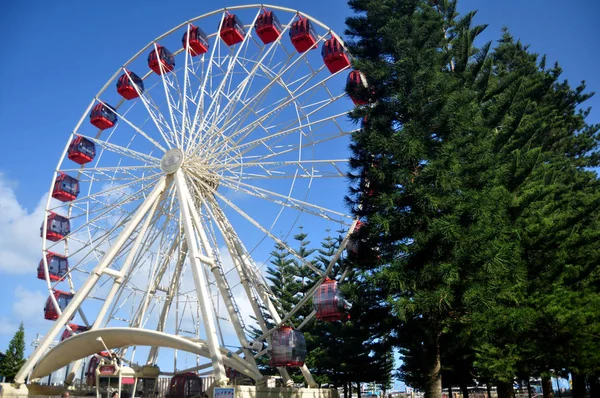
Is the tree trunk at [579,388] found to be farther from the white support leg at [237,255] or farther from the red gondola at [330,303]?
the white support leg at [237,255]

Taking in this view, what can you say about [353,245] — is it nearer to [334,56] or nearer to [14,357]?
[334,56]

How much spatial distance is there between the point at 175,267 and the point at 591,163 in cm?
2304

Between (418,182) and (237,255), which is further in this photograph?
(237,255)

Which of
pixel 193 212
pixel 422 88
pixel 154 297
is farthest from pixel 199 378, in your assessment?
pixel 422 88

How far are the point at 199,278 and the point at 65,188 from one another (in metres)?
11.7

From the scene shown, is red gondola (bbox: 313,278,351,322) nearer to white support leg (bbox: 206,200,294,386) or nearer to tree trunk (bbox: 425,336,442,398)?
white support leg (bbox: 206,200,294,386)

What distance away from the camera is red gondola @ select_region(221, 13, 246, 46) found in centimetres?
2391

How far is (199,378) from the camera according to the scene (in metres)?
24.2

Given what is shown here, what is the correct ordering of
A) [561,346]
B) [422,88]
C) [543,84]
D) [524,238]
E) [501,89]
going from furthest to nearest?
[543,84] < [501,89] < [524,238] < [561,346] < [422,88]

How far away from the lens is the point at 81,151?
2681 cm

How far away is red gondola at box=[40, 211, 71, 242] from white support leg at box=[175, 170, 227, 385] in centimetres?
843

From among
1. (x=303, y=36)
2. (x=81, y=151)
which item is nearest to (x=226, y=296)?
(x=303, y=36)

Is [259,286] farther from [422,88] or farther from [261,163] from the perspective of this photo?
[422,88]

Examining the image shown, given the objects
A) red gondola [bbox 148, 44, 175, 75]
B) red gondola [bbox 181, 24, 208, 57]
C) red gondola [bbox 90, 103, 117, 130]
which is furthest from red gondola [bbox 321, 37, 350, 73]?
red gondola [bbox 90, 103, 117, 130]
